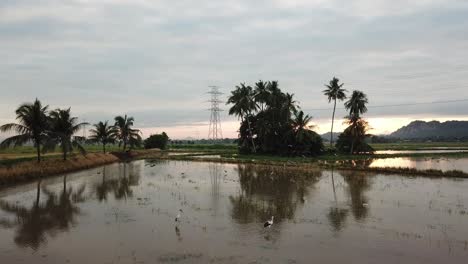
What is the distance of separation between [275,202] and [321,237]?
6914 millimetres

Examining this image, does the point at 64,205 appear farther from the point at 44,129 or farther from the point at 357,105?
the point at 357,105

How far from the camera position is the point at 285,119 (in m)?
60.5

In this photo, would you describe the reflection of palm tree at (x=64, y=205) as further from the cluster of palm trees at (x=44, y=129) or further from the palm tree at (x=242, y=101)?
the palm tree at (x=242, y=101)

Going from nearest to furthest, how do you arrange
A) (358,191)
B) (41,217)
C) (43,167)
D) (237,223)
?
1. (237,223)
2. (41,217)
3. (358,191)
4. (43,167)

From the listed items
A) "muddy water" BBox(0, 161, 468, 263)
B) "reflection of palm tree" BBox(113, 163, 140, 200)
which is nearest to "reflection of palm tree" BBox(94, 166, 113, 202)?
"muddy water" BBox(0, 161, 468, 263)

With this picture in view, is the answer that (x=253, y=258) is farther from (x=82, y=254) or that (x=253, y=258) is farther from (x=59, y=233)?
(x=59, y=233)

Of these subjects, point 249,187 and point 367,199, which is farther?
point 249,187

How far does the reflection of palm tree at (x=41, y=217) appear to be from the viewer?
13.3 m

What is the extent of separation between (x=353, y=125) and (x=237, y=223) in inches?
1950

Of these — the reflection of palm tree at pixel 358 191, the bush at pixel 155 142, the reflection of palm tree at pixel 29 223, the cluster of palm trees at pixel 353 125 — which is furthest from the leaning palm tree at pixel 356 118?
the reflection of palm tree at pixel 29 223

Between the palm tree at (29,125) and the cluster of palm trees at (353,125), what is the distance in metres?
42.2

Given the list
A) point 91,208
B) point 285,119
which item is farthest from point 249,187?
point 285,119

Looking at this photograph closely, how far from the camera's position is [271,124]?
60.8m

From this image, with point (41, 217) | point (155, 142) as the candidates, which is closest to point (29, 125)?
point (41, 217)
